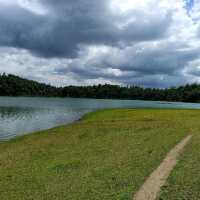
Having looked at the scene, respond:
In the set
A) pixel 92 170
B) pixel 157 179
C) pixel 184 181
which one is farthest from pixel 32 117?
pixel 184 181

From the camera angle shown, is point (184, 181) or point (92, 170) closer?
point (184, 181)

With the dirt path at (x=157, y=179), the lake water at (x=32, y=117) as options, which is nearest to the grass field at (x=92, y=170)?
the dirt path at (x=157, y=179)

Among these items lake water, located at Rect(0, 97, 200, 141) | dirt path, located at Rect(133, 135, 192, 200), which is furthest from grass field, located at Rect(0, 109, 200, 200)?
lake water, located at Rect(0, 97, 200, 141)

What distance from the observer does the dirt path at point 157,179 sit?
24.0 ft

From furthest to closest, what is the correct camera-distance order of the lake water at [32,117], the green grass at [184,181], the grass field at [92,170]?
1. the lake water at [32,117]
2. the grass field at [92,170]
3. the green grass at [184,181]

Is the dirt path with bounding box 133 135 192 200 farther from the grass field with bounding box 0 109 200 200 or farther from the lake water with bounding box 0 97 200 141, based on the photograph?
the lake water with bounding box 0 97 200 141

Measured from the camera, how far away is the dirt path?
7.31m

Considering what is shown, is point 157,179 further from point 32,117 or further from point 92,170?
point 32,117

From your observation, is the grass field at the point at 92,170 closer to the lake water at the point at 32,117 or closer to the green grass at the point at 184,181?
the green grass at the point at 184,181

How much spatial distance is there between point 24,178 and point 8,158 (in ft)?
14.0

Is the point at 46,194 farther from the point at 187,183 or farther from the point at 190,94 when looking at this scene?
the point at 190,94

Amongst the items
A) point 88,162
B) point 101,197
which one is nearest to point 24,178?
point 88,162

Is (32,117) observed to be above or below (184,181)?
below

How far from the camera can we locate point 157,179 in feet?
28.3
